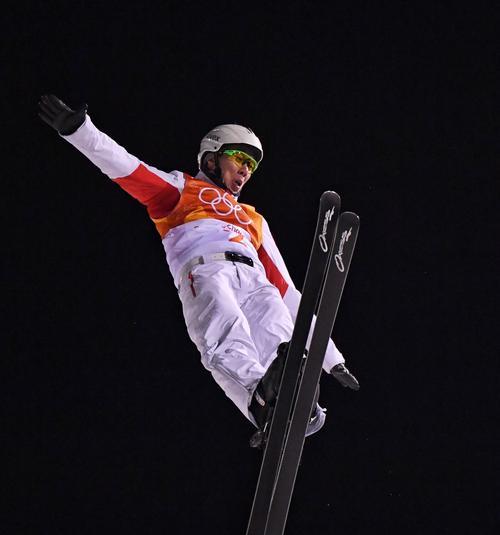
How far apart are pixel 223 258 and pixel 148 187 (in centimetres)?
47

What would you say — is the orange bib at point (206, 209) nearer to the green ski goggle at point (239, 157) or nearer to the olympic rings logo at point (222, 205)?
the olympic rings logo at point (222, 205)

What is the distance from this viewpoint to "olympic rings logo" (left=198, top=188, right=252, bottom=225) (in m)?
3.92

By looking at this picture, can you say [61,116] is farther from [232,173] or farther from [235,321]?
[235,321]

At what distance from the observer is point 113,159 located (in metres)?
3.77

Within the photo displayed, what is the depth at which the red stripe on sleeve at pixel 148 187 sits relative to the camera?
3.86 meters

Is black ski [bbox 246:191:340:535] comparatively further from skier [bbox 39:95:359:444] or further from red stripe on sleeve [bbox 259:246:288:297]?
red stripe on sleeve [bbox 259:246:288:297]

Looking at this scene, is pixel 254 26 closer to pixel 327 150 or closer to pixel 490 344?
pixel 327 150

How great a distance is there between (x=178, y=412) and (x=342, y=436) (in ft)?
3.03

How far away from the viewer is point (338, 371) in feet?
12.1

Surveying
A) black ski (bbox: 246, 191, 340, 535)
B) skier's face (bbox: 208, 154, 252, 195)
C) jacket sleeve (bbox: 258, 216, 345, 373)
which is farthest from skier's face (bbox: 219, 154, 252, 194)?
black ski (bbox: 246, 191, 340, 535)

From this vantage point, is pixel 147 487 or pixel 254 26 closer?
pixel 147 487

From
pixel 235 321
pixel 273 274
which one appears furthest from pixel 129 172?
pixel 235 321

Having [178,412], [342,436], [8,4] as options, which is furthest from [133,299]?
[8,4]

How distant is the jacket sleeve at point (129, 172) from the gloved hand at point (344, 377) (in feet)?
3.10
